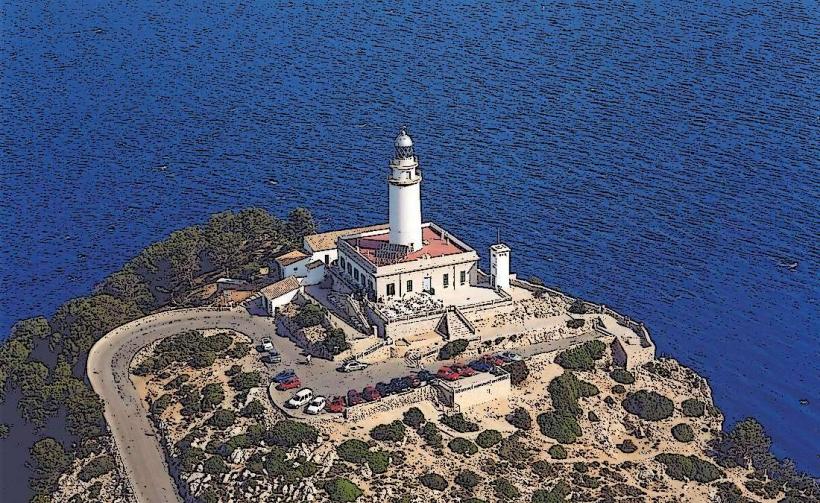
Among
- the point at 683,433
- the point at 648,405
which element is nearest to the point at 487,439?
the point at 648,405

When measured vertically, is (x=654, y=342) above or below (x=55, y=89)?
below

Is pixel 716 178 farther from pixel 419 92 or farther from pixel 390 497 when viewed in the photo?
pixel 390 497

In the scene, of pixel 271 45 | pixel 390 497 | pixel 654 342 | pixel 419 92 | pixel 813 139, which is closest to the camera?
pixel 390 497

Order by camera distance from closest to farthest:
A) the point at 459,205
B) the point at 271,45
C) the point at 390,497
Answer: the point at 390,497 → the point at 459,205 → the point at 271,45

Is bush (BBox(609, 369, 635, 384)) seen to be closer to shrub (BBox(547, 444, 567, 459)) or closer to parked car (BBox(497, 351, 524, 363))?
parked car (BBox(497, 351, 524, 363))

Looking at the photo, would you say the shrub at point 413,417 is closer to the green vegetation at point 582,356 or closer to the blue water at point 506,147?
the green vegetation at point 582,356

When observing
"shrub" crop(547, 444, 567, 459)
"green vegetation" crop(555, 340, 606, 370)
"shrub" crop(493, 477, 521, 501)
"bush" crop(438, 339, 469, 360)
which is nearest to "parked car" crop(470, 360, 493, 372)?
"bush" crop(438, 339, 469, 360)

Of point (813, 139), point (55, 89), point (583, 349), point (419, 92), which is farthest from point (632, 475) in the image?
point (55, 89)
